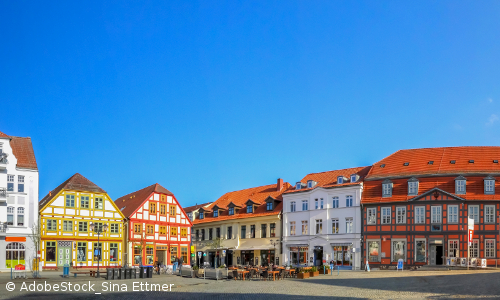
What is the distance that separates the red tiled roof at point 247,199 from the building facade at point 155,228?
5669 mm

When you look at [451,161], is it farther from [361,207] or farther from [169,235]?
[169,235]

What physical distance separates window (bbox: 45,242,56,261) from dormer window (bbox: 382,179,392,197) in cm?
3242

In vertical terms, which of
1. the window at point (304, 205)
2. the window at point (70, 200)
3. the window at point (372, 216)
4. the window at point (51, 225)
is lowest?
the window at point (51, 225)

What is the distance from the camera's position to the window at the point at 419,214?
5394 centimetres

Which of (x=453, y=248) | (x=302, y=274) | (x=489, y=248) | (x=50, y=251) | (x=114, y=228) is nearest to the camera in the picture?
(x=302, y=274)

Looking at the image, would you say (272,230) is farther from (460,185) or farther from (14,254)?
(14,254)

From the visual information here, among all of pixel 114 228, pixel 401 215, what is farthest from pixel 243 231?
pixel 401 215

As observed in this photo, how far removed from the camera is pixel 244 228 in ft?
219

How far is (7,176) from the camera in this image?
169 ft

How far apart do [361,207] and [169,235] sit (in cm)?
2179

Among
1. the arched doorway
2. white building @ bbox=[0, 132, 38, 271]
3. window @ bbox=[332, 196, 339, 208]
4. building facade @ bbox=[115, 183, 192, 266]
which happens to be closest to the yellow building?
building facade @ bbox=[115, 183, 192, 266]

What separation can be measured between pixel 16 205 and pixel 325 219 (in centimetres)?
3027

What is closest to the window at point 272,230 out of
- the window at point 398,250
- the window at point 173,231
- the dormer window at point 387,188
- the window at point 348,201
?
the window at point 348,201

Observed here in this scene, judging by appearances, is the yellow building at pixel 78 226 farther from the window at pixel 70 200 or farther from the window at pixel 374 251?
the window at pixel 374 251
